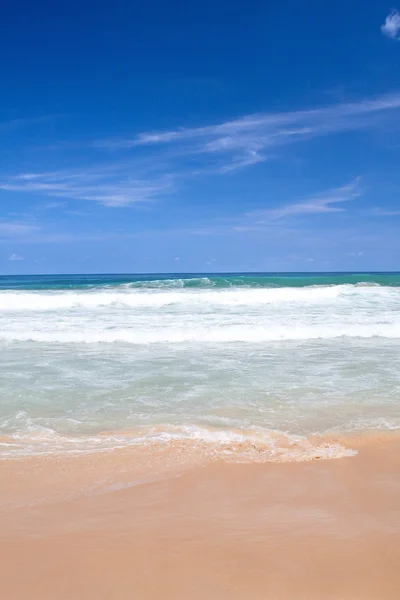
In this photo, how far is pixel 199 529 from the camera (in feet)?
9.18

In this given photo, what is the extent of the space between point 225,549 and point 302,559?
1.46ft

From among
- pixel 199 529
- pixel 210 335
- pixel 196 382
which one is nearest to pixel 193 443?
pixel 199 529

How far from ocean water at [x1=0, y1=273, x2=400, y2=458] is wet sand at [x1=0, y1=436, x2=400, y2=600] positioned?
21.4 inches

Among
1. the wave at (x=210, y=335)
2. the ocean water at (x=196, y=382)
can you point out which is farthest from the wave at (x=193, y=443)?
the wave at (x=210, y=335)

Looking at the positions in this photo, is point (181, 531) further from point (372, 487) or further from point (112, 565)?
point (372, 487)

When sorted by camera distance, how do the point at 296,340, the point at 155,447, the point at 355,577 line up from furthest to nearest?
the point at 296,340 → the point at 155,447 → the point at 355,577

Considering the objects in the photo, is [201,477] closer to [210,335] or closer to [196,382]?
[196,382]

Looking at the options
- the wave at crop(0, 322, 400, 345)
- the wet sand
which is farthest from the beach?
the wave at crop(0, 322, 400, 345)

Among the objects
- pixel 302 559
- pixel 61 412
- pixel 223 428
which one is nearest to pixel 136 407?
pixel 61 412

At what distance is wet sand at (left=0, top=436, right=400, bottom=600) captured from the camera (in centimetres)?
230

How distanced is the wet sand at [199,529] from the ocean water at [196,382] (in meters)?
0.54

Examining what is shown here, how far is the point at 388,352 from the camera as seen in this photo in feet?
28.2

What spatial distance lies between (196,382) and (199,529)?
377 centimetres

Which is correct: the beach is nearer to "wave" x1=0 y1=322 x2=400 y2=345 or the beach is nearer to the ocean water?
the ocean water
